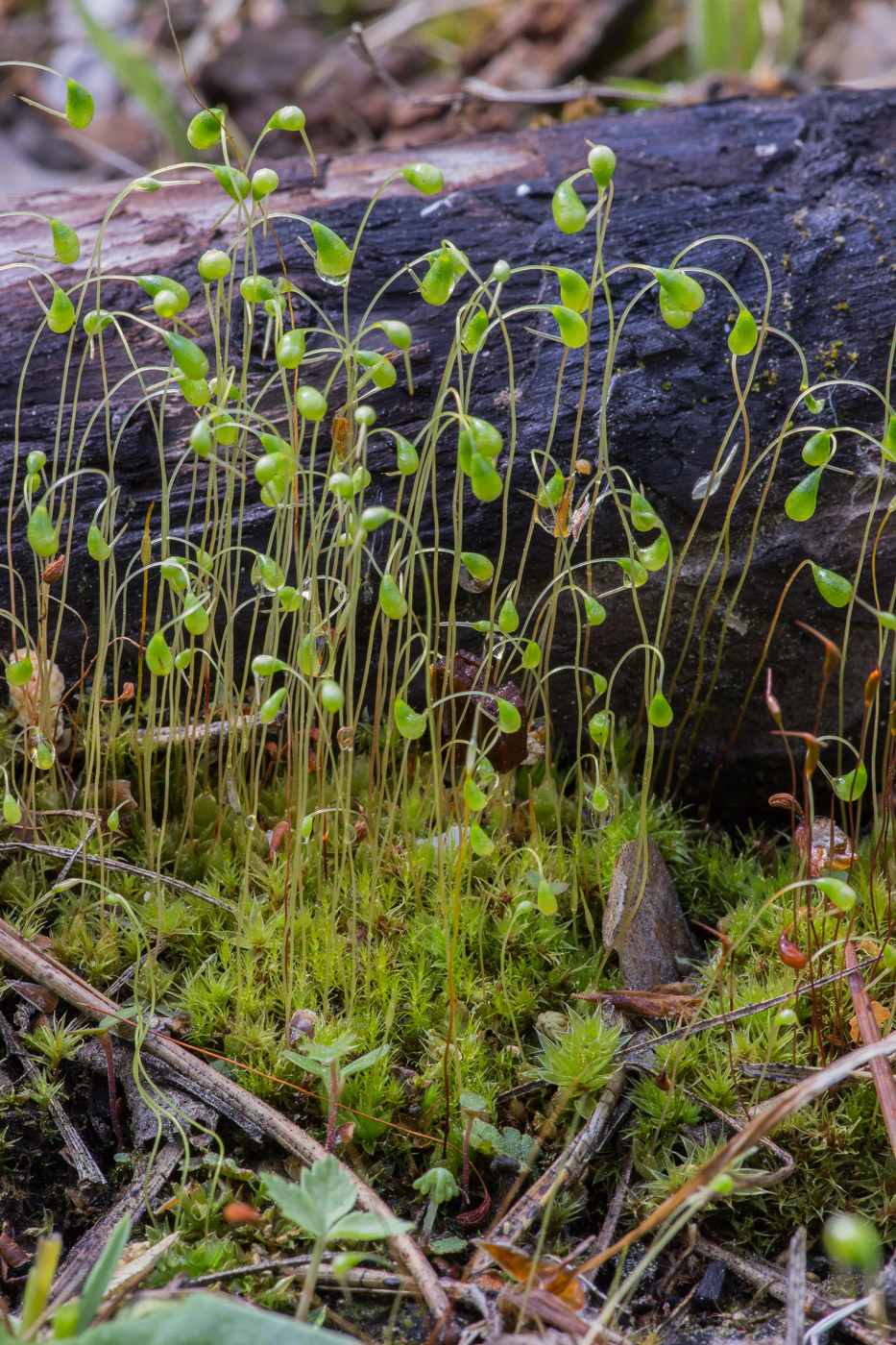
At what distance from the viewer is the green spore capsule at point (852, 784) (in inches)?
69.3

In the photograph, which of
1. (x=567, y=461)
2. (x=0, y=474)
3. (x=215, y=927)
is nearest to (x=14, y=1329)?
(x=215, y=927)

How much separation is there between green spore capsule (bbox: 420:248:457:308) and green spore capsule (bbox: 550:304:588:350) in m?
0.18

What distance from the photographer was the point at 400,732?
185 cm

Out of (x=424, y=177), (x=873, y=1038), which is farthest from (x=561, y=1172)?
(x=424, y=177)

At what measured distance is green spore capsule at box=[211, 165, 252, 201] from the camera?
1606 millimetres

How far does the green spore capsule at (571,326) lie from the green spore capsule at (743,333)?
32cm

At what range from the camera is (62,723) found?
89.0 inches

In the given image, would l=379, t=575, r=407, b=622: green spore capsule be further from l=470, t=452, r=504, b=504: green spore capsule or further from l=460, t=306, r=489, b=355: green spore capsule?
l=460, t=306, r=489, b=355: green spore capsule

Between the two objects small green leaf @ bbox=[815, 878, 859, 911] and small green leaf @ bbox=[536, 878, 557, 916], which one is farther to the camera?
small green leaf @ bbox=[536, 878, 557, 916]

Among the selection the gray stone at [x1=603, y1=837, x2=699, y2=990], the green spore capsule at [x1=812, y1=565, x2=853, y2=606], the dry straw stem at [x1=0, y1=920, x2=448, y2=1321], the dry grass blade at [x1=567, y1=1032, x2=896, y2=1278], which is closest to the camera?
the dry grass blade at [x1=567, y1=1032, x2=896, y2=1278]

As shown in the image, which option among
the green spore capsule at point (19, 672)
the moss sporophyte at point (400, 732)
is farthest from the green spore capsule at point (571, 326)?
the green spore capsule at point (19, 672)

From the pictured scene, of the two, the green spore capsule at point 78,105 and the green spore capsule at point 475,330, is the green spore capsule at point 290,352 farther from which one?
the green spore capsule at point 78,105

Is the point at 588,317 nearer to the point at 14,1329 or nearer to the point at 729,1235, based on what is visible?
the point at 729,1235

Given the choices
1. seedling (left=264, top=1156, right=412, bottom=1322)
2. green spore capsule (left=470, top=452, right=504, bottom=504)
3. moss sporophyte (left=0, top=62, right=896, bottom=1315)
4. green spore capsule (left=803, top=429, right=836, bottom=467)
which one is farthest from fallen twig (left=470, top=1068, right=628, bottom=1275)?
green spore capsule (left=803, top=429, right=836, bottom=467)
